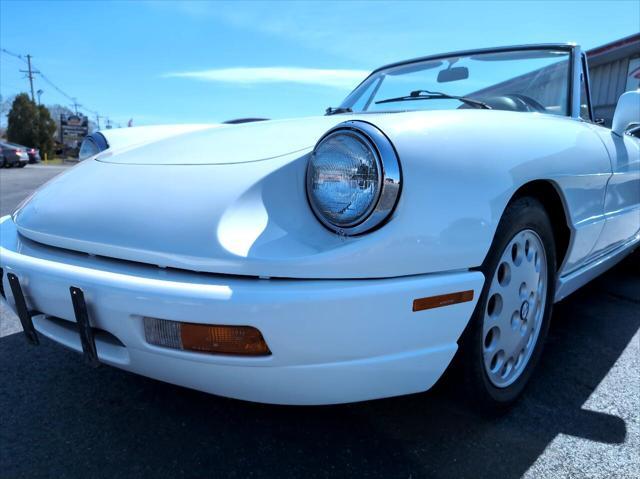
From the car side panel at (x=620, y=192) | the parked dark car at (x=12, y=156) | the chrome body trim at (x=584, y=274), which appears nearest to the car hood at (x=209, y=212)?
the chrome body trim at (x=584, y=274)

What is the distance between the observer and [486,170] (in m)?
1.46

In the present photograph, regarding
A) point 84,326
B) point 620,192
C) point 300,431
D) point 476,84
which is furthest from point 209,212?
point 620,192

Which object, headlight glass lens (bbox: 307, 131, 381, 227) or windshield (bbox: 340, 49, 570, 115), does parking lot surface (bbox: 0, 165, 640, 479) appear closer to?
headlight glass lens (bbox: 307, 131, 381, 227)

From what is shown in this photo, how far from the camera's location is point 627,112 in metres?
2.53

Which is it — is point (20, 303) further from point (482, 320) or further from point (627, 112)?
point (627, 112)

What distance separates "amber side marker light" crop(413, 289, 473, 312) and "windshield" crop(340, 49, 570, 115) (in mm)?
1186

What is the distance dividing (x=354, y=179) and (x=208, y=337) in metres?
0.56

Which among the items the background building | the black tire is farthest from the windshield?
the background building

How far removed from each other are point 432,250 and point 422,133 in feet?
1.10

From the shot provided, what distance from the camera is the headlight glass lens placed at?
132 cm

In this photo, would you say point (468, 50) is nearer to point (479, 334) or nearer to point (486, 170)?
point (486, 170)

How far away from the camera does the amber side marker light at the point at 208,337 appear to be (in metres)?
1.28

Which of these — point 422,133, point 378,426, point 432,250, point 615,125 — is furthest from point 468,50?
point 378,426

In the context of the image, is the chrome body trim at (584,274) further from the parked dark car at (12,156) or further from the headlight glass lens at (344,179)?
the parked dark car at (12,156)
